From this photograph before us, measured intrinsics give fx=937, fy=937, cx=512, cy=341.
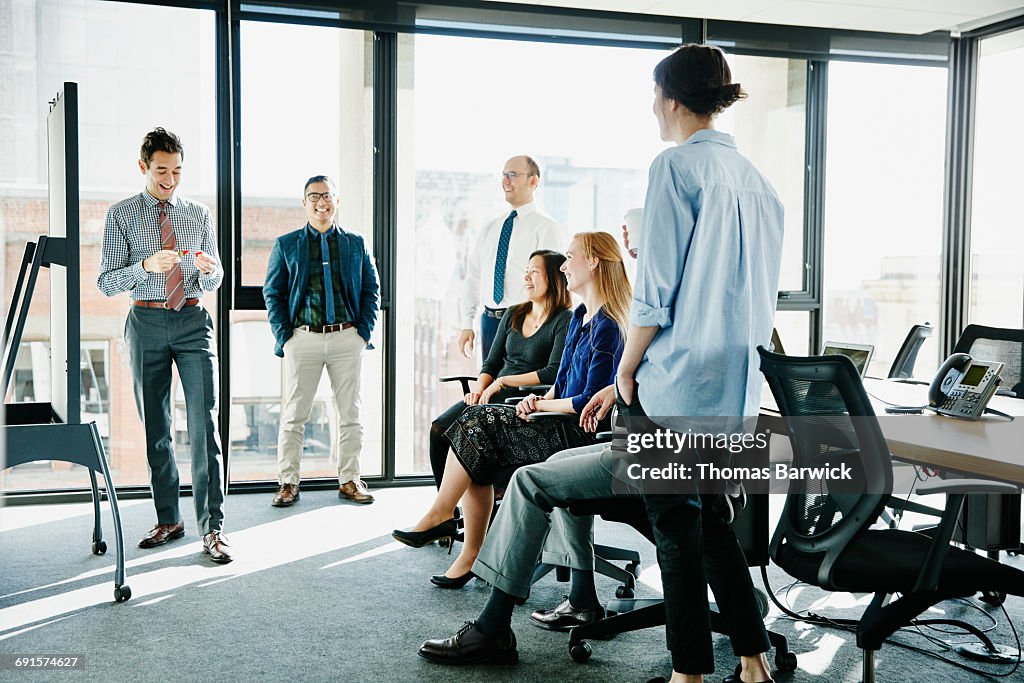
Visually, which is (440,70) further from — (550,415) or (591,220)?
(550,415)

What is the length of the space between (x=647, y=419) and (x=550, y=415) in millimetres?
927

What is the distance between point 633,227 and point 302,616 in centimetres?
228

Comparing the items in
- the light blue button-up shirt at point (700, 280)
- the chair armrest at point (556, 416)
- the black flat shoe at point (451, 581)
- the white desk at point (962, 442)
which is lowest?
the black flat shoe at point (451, 581)

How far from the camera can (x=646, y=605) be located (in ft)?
9.32

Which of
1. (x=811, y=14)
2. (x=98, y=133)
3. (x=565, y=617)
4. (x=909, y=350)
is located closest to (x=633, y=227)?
(x=909, y=350)

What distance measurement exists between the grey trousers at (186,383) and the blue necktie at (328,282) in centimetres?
98

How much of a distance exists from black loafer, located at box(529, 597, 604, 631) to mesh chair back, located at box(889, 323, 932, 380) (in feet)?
6.86

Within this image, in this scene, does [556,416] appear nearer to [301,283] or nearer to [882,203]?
[301,283]

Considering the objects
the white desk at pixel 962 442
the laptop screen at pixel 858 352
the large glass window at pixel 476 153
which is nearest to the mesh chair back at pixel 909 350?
the laptop screen at pixel 858 352

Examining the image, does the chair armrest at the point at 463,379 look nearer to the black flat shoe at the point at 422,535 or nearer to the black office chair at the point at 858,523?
the black flat shoe at the point at 422,535

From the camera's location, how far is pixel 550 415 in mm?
3068

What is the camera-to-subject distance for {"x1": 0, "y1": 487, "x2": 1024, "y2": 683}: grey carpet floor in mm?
2602

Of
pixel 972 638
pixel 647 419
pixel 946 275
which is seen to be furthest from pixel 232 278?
pixel 946 275

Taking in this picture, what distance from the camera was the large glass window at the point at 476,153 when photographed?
16.7ft
